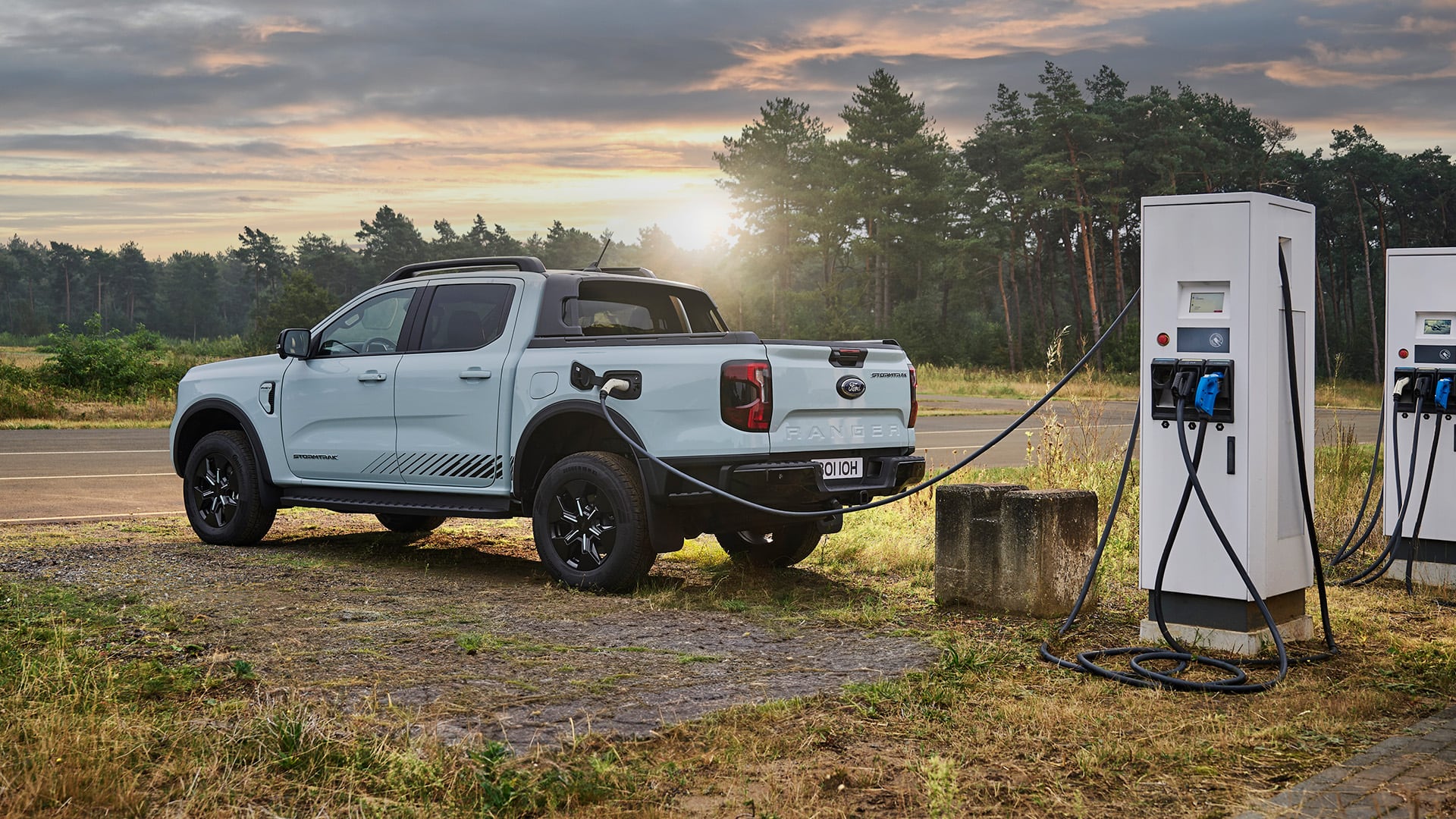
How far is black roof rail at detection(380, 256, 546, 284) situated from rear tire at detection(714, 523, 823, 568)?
7.34 ft

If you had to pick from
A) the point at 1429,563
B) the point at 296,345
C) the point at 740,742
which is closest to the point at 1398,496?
the point at 1429,563

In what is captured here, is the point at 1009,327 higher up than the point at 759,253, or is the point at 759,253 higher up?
the point at 759,253

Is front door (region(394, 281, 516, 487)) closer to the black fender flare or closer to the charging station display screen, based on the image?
the black fender flare

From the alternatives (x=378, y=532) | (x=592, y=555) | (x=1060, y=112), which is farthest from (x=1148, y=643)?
(x=1060, y=112)

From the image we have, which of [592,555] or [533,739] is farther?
[592,555]

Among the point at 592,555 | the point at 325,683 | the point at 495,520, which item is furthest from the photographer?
the point at 495,520

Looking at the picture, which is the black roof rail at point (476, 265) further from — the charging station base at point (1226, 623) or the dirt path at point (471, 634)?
the charging station base at point (1226, 623)

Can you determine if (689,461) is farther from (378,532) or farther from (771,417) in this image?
(378,532)

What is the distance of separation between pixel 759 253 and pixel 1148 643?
70.5 meters

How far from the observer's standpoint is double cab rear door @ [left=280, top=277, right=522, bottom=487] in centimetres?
802

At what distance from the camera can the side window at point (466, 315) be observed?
8141 mm

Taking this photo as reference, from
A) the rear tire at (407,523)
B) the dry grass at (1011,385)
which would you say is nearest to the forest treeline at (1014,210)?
the dry grass at (1011,385)

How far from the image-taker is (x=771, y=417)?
7094 mm

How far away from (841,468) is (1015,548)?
114 cm
